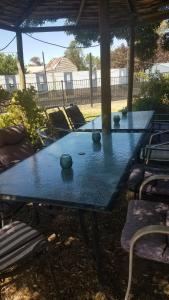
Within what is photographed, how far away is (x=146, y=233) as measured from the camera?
176 cm

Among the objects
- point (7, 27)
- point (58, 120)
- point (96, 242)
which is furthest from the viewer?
point (7, 27)

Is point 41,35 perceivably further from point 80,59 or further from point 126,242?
point 80,59

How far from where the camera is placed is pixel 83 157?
295cm

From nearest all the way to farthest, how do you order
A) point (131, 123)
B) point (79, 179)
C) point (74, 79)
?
point (79, 179), point (131, 123), point (74, 79)

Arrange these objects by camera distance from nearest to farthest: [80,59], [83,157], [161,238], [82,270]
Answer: [161,238] < [82,270] < [83,157] < [80,59]

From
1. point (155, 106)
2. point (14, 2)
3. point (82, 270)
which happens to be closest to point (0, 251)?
point (82, 270)

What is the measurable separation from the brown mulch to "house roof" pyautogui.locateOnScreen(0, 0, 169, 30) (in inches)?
181

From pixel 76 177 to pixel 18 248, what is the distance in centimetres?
74

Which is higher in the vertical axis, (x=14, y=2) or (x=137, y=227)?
(x=14, y=2)

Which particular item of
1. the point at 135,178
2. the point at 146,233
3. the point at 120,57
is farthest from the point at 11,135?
the point at 120,57

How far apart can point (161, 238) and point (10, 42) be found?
19.7 ft

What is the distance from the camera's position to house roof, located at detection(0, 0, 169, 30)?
571cm

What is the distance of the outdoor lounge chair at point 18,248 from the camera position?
1.91 meters

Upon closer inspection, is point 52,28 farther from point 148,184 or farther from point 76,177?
point 76,177
